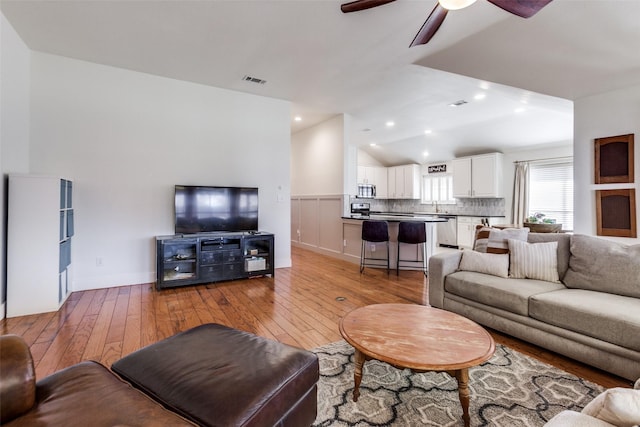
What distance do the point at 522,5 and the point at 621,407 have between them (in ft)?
7.60

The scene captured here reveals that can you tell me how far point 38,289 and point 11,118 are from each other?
177cm

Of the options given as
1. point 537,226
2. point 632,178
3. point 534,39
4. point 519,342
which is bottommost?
point 519,342

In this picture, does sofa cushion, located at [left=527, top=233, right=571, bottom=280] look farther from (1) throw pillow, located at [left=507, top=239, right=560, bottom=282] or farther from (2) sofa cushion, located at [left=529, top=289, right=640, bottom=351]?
(2) sofa cushion, located at [left=529, top=289, right=640, bottom=351]

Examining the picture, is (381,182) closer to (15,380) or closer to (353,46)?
(353,46)

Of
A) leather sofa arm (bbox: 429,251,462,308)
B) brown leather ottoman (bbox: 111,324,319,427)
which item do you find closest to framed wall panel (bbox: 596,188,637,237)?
leather sofa arm (bbox: 429,251,462,308)

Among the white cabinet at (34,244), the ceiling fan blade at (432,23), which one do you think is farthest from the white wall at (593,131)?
the white cabinet at (34,244)

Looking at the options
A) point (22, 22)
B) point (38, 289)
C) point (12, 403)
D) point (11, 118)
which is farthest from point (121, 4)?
point (12, 403)

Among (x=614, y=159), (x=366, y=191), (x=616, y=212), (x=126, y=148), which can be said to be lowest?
(x=616, y=212)

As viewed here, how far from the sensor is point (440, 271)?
2980 mm

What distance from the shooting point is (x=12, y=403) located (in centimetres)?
92

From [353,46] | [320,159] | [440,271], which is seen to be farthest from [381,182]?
[440,271]

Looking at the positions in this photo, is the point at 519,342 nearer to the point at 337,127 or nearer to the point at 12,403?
the point at 12,403

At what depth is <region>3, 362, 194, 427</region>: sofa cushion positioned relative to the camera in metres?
0.91

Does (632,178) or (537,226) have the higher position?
(632,178)
